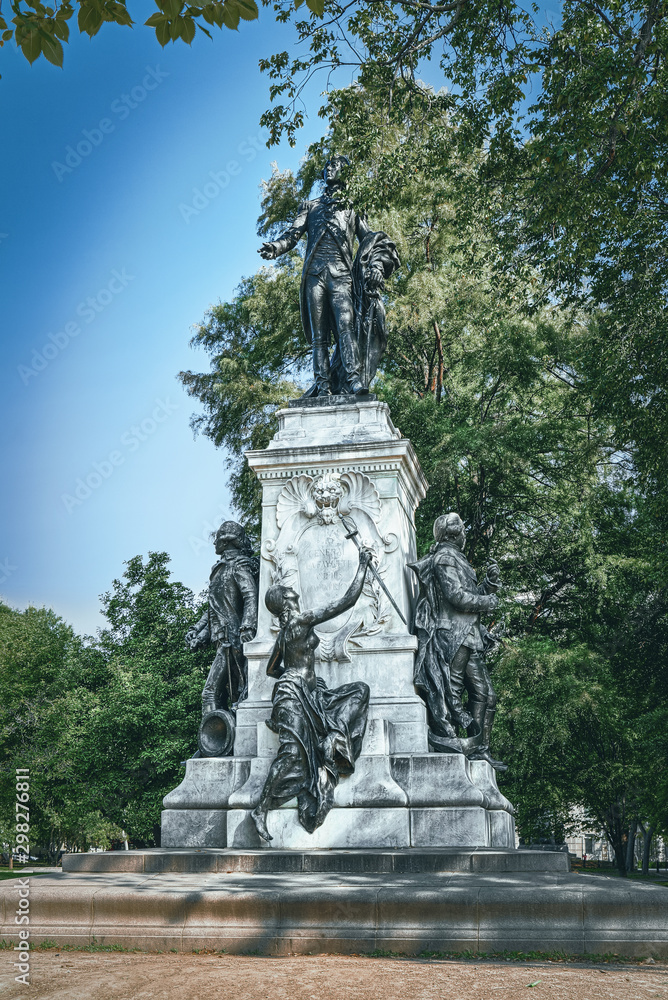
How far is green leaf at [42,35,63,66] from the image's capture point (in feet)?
13.9

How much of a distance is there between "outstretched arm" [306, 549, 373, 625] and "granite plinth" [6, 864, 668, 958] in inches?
94.1

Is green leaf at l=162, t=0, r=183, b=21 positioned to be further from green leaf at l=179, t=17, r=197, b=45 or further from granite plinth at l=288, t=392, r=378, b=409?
granite plinth at l=288, t=392, r=378, b=409

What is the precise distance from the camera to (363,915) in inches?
221

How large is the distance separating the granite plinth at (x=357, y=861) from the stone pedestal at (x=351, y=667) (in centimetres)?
60

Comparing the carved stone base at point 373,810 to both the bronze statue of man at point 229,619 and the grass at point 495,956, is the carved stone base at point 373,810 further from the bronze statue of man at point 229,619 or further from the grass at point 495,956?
the grass at point 495,956

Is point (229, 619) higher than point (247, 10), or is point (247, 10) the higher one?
point (247, 10)

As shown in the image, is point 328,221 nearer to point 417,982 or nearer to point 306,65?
point 306,65

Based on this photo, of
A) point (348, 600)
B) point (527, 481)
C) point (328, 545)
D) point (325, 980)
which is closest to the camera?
point (325, 980)

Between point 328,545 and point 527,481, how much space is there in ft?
40.1

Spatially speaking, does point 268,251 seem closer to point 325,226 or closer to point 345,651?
point 325,226

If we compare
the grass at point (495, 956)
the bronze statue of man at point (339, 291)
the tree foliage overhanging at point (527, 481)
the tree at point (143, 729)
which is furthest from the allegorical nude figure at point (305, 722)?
the tree at point (143, 729)

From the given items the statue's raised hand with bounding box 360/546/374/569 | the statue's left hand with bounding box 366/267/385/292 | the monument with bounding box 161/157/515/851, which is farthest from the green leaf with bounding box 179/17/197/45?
the statue's left hand with bounding box 366/267/385/292

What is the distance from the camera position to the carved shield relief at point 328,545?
29.0 ft

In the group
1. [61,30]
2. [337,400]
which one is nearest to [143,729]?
[337,400]
